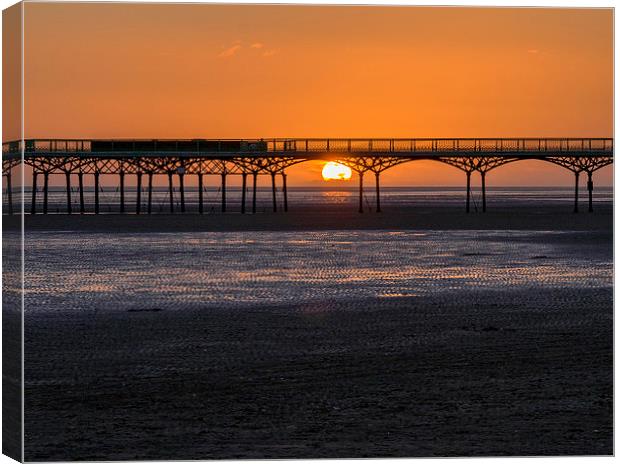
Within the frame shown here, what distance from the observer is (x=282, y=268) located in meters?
23.0

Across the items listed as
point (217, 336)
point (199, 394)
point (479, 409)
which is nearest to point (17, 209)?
point (199, 394)

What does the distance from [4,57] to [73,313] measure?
8.44 m

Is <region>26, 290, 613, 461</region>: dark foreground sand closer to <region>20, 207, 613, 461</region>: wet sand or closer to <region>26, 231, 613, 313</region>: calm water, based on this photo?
<region>20, 207, 613, 461</region>: wet sand

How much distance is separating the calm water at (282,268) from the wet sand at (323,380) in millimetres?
1203

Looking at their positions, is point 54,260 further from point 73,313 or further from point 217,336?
point 217,336

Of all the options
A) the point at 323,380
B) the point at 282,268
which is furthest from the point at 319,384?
the point at 282,268

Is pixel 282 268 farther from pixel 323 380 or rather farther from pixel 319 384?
pixel 319 384

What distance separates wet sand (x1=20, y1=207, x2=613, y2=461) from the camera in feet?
27.5

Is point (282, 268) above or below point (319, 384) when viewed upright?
above

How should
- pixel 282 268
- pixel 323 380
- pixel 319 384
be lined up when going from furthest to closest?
pixel 282 268 → pixel 323 380 → pixel 319 384

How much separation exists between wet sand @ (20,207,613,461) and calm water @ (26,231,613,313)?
120 cm

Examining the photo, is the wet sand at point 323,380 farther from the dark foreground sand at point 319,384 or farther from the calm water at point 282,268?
the calm water at point 282,268

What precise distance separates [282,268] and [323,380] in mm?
12486

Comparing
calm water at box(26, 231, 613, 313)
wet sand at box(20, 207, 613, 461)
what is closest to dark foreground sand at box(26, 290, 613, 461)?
wet sand at box(20, 207, 613, 461)
